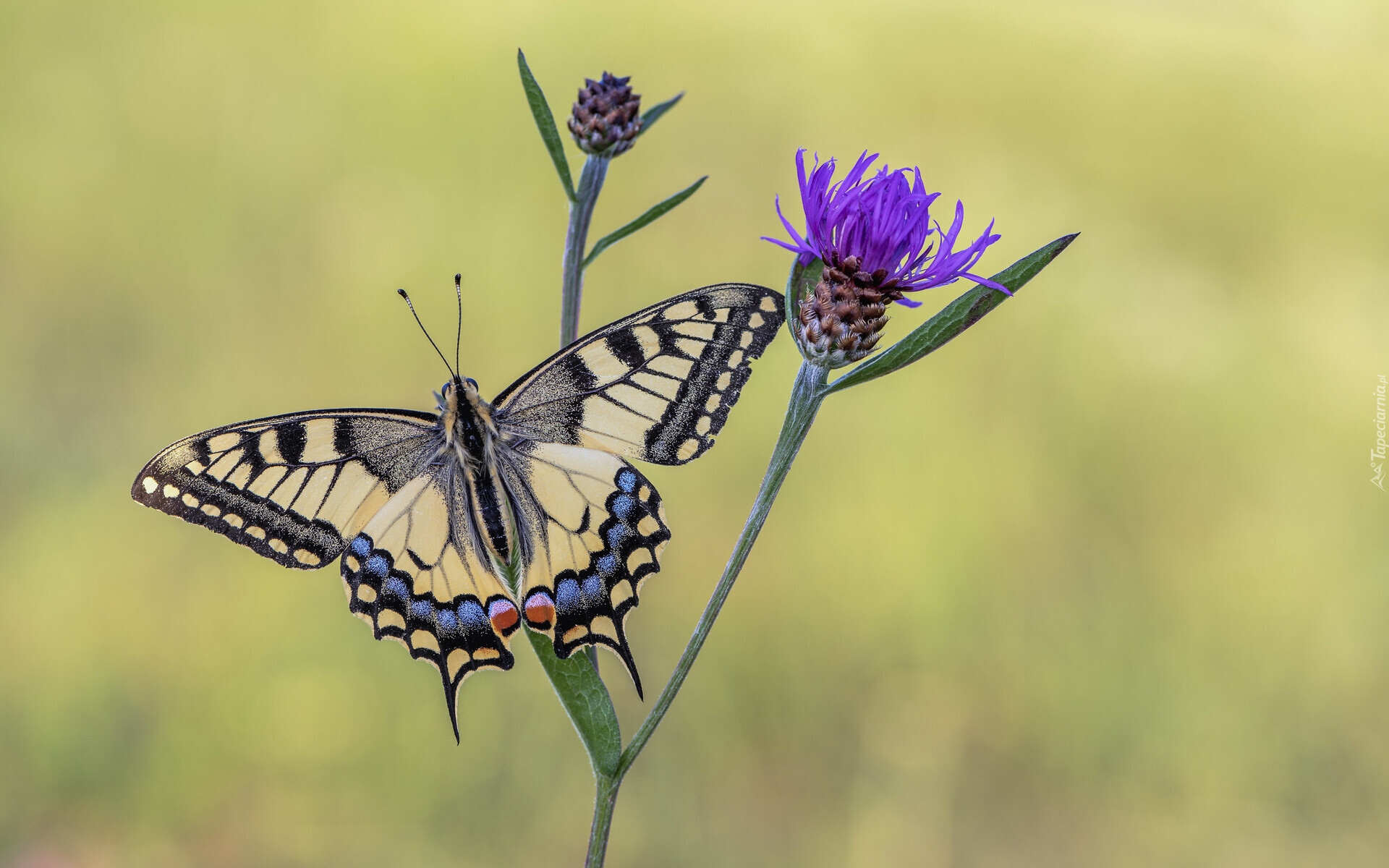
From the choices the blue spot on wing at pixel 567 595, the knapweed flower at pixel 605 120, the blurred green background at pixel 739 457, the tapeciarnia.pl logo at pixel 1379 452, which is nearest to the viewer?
the blue spot on wing at pixel 567 595

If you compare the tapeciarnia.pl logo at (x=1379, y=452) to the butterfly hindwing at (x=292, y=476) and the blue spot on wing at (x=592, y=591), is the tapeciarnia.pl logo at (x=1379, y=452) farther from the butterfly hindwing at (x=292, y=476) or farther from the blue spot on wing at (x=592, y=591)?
the butterfly hindwing at (x=292, y=476)

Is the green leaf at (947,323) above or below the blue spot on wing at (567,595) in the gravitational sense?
above

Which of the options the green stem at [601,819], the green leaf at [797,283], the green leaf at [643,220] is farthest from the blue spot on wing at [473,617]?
the green leaf at [797,283]

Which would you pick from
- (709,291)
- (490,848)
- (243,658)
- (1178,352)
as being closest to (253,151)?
(243,658)

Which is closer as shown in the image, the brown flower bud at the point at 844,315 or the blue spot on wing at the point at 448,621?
the brown flower bud at the point at 844,315

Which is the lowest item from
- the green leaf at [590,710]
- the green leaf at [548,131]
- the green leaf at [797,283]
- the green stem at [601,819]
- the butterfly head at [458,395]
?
the green stem at [601,819]

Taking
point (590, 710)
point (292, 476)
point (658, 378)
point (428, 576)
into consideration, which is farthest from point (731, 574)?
point (292, 476)

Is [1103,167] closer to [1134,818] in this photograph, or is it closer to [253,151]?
[1134,818]

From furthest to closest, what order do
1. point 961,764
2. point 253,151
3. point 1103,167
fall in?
1. point 1103,167
2. point 253,151
3. point 961,764
